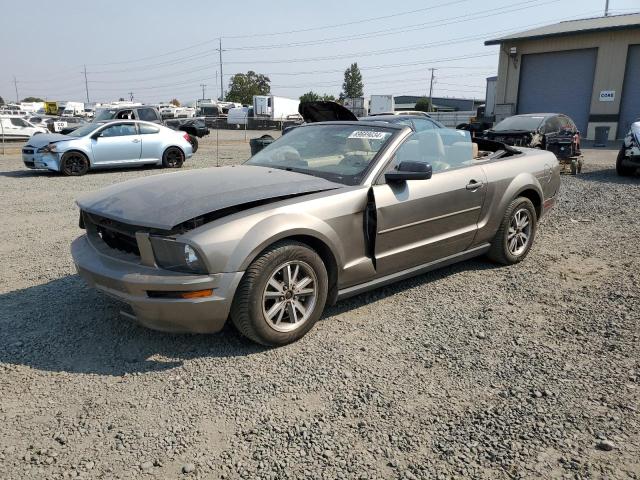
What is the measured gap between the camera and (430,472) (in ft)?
7.68

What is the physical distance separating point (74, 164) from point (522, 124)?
11135 millimetres

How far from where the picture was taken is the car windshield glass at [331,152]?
13.4 feet

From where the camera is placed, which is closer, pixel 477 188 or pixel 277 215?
pixel 277 215

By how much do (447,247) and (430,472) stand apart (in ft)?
8.02

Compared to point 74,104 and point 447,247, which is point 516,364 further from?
point 74,104

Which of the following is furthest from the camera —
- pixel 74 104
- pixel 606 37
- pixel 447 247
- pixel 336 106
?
pixel 74 104

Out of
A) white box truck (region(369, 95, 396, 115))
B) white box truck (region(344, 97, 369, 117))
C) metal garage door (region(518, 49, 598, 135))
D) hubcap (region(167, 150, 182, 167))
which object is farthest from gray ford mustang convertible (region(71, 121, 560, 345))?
white box truck (region(344, 97, 369, 117))

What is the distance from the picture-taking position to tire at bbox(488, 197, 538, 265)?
508cm

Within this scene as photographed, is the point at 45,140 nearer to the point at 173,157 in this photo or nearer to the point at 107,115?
the point at 173,157

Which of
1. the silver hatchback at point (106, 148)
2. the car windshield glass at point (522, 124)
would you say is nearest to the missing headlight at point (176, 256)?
the silver hatchback at point (106, 148)

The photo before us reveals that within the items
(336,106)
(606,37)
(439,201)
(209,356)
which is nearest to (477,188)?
(439,201)

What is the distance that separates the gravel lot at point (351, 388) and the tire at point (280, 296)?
160 millimetres

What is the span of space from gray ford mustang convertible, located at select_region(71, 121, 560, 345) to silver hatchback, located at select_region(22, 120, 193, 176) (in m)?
9.37

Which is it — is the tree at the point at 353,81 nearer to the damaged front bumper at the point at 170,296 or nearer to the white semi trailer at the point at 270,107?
the white semi trailer at the point at 270,107
